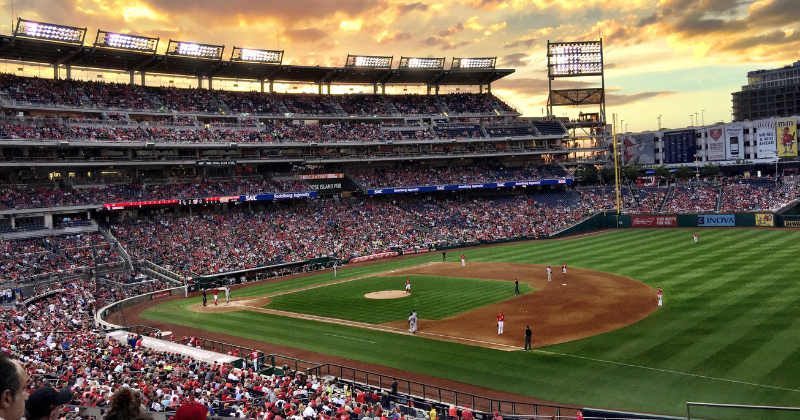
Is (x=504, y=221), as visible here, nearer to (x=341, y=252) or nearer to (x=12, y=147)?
(x=341, y=252)

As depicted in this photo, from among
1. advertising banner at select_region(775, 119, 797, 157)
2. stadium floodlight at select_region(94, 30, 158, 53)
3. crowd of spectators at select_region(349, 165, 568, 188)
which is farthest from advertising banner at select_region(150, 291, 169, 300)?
advertising banner at select_region(775, 119, 797, 157)

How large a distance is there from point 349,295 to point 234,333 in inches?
389

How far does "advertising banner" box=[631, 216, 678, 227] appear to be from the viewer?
200 ft

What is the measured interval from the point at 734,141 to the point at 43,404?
107036mm

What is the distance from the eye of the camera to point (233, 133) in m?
62.5

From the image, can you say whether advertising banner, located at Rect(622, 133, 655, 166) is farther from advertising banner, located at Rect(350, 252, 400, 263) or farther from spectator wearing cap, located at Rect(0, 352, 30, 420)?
spectator wearing cap, located at Rect(0, 352, 30, 420)

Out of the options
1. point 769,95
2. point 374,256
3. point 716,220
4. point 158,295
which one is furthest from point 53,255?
point 769,95

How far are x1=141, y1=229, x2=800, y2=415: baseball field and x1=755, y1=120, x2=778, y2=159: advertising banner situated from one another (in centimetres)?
4507

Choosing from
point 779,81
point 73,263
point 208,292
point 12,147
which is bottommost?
point 208,292

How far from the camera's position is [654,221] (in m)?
62.0

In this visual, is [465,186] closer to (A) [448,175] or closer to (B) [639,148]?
(A) [448,175]

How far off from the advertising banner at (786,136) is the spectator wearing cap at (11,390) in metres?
103

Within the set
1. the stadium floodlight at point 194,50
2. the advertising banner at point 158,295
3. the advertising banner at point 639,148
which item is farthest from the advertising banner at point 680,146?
the advertising banner at point 158,295


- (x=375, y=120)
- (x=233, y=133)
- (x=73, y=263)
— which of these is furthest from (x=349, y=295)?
(x=375, y=120)
